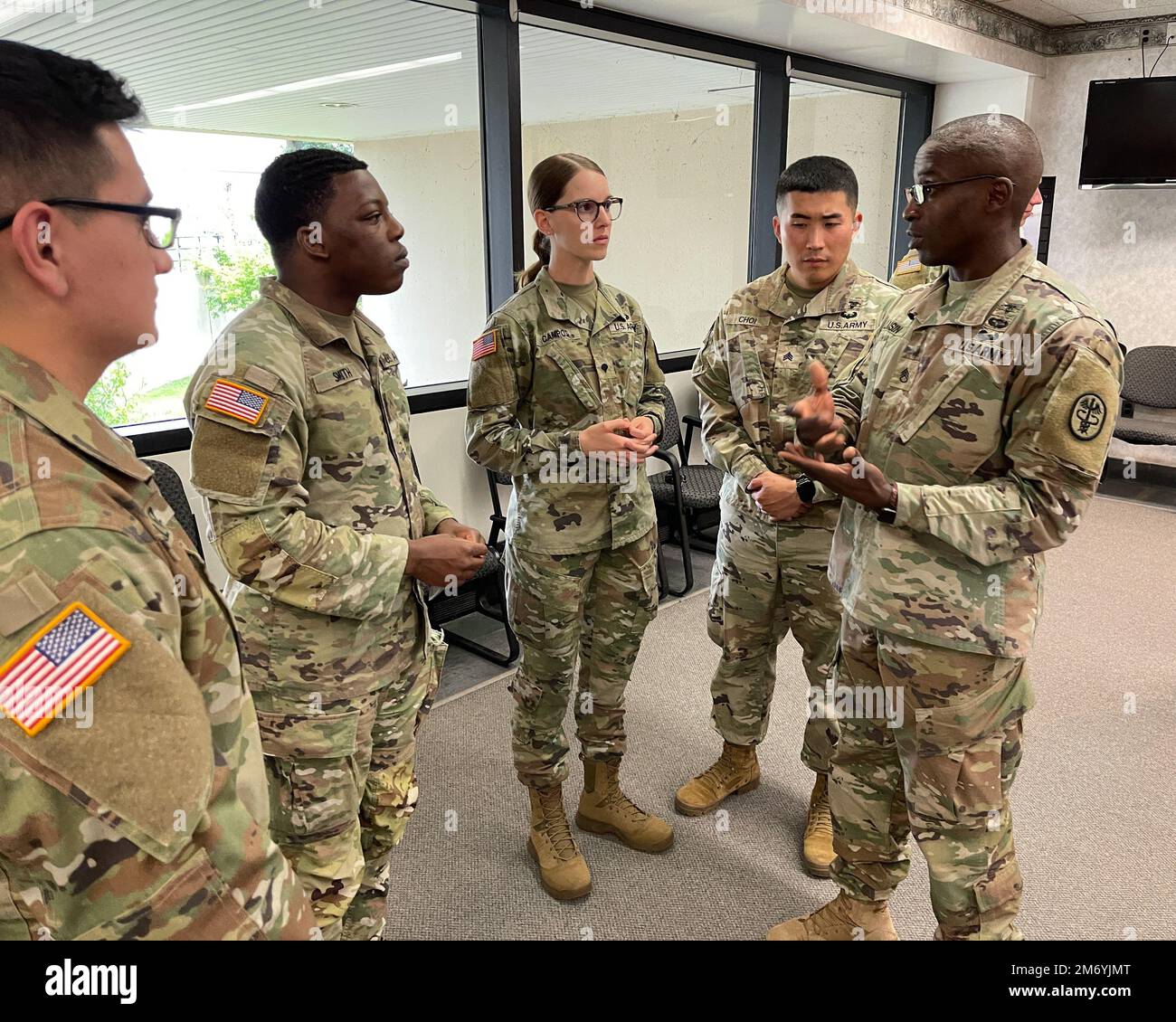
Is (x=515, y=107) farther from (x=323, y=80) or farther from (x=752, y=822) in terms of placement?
(x=752, y=822)

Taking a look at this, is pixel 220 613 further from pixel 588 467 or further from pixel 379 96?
pixel 379 96

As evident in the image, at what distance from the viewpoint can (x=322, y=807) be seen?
4.46 feet

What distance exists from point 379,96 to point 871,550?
2968 millimetres

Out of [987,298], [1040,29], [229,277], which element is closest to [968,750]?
[987,298]

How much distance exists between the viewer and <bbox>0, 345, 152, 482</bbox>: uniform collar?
646mm

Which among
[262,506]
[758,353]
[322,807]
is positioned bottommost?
[322,807]

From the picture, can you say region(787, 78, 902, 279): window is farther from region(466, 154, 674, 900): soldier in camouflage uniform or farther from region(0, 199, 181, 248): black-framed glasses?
region(0, 199, 181, 248): black-framed glasses

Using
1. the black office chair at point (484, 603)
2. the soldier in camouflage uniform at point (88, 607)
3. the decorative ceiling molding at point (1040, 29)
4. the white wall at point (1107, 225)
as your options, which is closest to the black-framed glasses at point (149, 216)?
the soldier in camouflage uniform at point (88, 607)

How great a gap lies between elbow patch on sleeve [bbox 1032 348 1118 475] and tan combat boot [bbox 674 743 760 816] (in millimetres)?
1377

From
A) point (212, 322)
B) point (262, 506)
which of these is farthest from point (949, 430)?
point (212, 322)

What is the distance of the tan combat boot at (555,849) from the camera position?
80.0 inches

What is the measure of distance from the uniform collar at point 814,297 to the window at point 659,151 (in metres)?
1.78

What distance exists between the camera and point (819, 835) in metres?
2.19

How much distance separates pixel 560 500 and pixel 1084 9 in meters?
5.52
